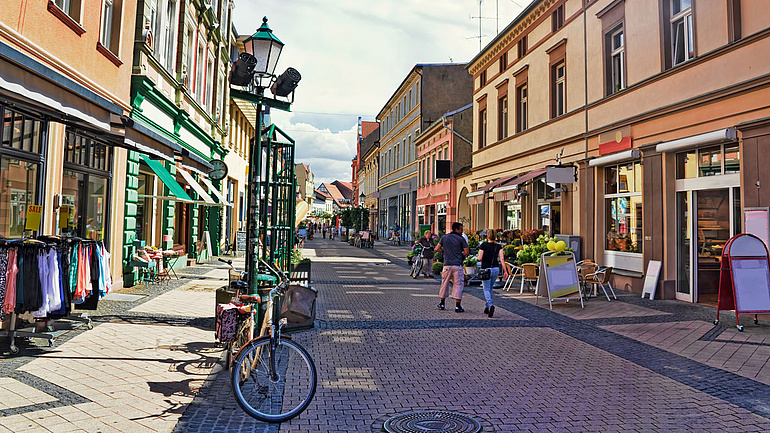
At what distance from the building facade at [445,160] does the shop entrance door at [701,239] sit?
16.8 m

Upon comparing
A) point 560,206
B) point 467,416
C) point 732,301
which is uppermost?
point 560,206

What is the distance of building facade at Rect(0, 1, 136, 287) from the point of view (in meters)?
6.49

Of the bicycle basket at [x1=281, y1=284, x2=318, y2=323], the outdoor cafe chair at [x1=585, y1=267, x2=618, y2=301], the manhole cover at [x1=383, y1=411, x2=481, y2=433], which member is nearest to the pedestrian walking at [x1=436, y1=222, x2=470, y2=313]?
the outdoor cafe chair at [x1=585, y1=267, x2=618, y2=301]

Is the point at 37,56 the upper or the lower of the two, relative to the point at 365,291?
upper

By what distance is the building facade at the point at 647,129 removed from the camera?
9664 millimetres

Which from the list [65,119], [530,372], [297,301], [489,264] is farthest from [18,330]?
[489,264]

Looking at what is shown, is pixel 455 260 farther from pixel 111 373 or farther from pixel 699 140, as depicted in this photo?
pixel 111 373

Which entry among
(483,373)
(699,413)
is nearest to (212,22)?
(483,373)

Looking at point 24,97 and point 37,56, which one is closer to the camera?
point 24,97

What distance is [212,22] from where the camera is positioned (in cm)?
1917

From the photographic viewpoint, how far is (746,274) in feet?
27.2

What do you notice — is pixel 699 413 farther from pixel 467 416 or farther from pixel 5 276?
pixel 5 276

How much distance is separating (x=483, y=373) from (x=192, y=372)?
3.12 metres

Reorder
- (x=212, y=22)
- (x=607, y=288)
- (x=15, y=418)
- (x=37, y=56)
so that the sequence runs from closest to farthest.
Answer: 1. (x=15, y=418)
2. (x=37, y=56)
3. (x=607, y=288)
4. (x=212, y=22)
